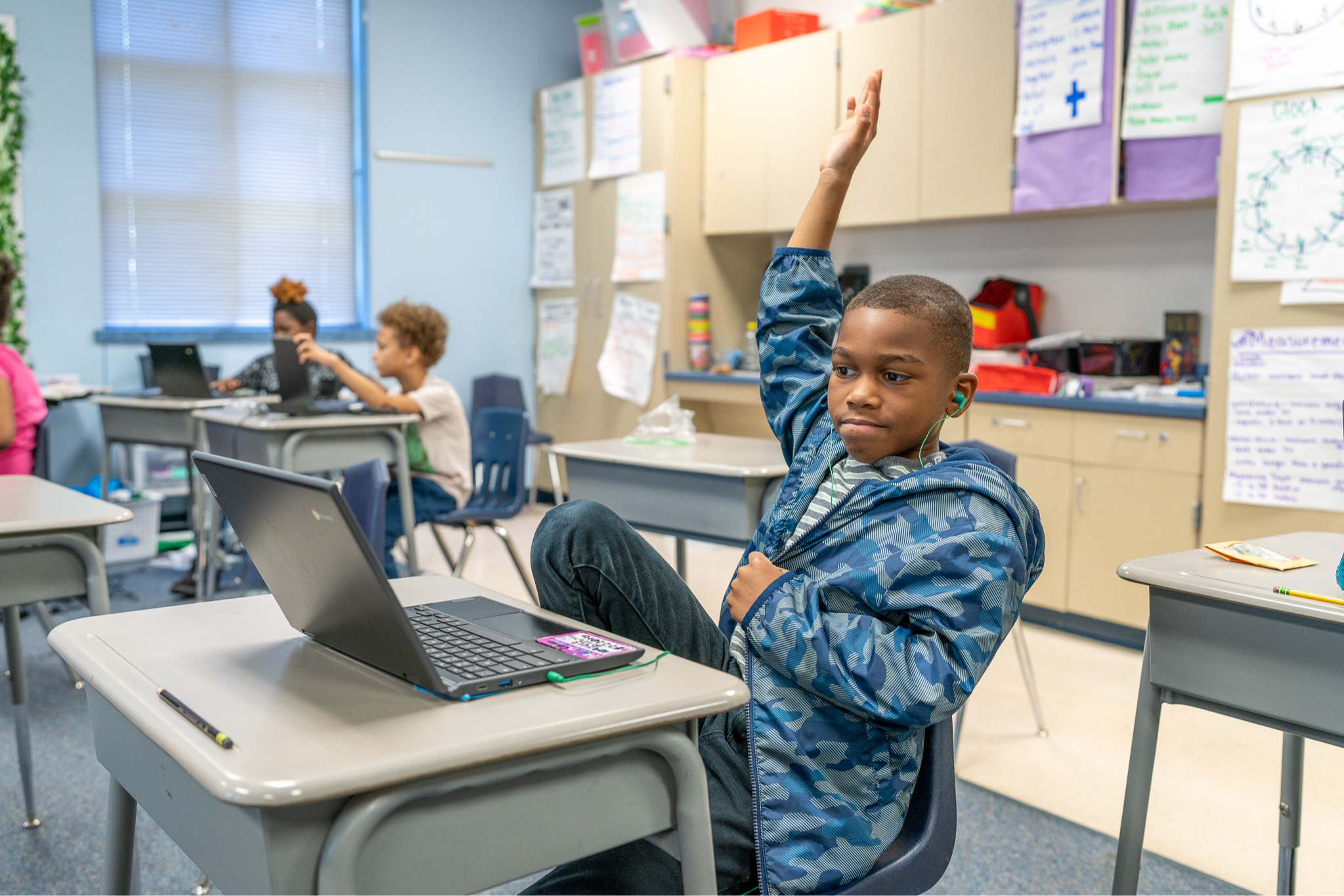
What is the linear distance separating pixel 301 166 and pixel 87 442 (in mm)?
1612

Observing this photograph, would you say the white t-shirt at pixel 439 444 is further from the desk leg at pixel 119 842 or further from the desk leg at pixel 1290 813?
the desk leg at pixel 1290 813

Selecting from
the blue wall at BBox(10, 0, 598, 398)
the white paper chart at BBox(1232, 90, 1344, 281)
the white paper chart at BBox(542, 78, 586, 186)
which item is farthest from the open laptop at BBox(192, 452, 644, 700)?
the white paper chart at BBox(542, 78, 586, 186)

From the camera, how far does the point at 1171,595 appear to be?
1334mm

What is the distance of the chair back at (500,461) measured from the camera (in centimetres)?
347

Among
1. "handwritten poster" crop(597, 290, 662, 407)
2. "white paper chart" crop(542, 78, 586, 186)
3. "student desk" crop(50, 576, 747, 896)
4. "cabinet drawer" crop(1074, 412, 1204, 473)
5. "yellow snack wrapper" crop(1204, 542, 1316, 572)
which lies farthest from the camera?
"white paper chart" crop(542, 78, 586, 186)

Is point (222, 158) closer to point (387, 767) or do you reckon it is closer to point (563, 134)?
point (563, 134)

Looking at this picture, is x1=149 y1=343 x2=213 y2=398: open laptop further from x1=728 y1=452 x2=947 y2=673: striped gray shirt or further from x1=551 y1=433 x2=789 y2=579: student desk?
x1=728 y1=452 x2=947 y2=673: striped gray shirt

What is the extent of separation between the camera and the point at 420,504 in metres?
3.45

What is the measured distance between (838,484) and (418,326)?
2.62 metres

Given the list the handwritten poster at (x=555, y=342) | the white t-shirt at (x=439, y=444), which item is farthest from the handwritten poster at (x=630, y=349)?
the white t-shirt at (x=439, y=444)

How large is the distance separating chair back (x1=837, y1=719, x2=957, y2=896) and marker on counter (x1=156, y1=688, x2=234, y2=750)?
64cm

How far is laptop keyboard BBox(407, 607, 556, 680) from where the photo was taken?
2.91 feet

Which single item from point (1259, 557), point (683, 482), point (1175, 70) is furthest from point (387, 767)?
point (1175, 70)

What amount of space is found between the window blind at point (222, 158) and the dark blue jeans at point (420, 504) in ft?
7.09
